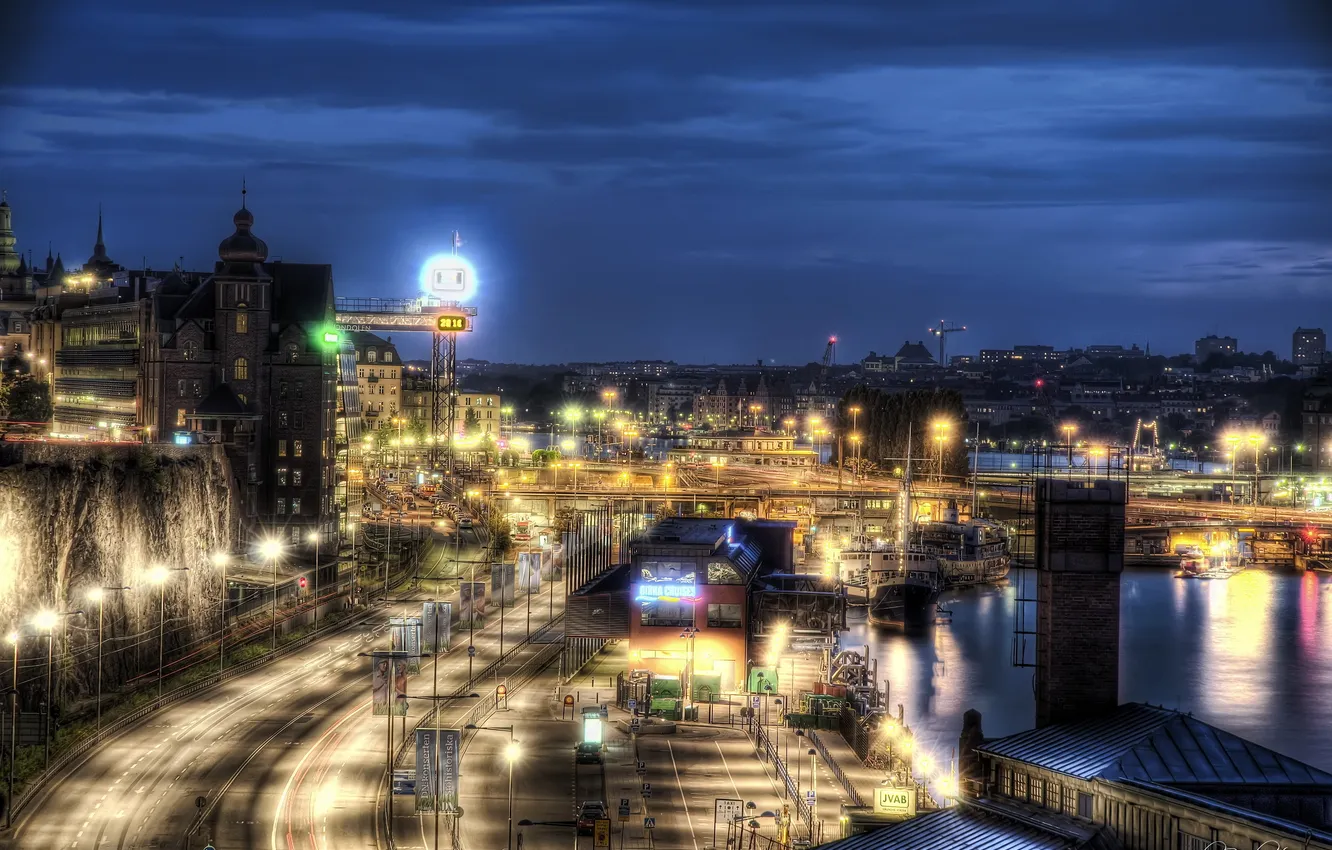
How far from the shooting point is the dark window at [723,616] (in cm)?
5353

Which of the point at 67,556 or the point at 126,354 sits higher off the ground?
the point at 126,354

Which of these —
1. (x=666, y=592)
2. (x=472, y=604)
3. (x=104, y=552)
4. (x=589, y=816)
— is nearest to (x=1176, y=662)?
(x=666, y=592)

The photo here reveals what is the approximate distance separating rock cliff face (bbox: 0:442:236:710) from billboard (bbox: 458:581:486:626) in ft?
30.8

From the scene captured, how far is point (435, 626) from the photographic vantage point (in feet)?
174

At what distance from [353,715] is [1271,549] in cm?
8908

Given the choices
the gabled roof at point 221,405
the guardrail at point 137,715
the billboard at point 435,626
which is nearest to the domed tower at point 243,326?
the gabled roof at point 221,405

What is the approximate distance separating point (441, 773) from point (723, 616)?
2091 centimetres

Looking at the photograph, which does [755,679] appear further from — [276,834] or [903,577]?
[903,577]

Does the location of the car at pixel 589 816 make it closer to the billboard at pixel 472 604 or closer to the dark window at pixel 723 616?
the dark window at pixel 723 616

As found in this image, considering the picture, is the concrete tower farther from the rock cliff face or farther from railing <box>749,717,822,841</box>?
the rock cliff face

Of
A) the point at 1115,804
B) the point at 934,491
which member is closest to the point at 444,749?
the point at 1115,804

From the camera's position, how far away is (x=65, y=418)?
96875mm

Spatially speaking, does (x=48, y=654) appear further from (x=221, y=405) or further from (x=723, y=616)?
(x=221, y=405)

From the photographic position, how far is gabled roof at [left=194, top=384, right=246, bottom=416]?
3105 inches
